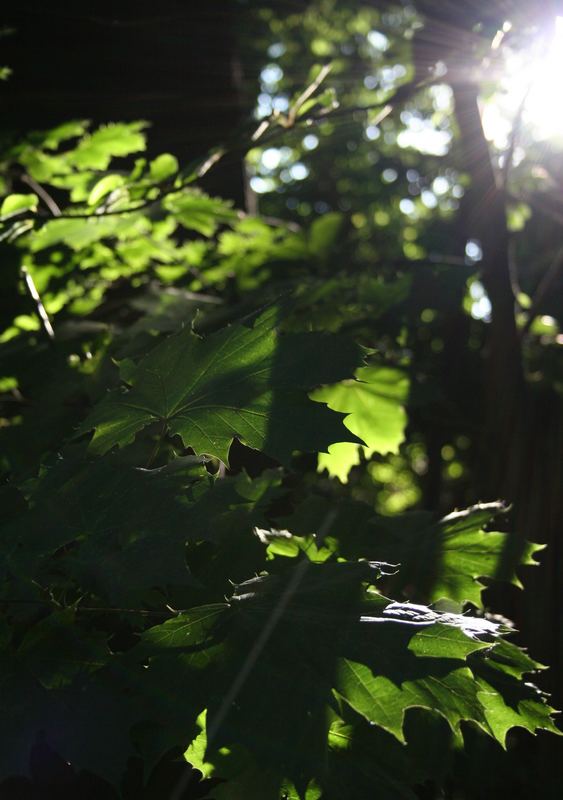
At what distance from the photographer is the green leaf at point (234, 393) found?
3.85 feet

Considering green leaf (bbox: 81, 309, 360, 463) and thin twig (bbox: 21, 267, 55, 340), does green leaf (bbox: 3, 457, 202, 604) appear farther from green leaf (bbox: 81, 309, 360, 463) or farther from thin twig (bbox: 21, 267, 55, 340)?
thin twig (bbox: 21, 267, 55, 340)

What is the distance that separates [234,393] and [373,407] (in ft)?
3.31

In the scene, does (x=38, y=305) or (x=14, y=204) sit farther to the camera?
(x=38, y=305)

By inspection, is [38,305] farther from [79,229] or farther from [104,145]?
[104,145]

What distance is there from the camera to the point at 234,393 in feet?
3.99

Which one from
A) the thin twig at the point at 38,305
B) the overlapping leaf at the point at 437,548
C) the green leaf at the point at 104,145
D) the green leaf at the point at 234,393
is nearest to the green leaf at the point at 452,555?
the overlapping leaf at the point at 437,548

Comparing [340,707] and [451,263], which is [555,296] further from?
[340,707]

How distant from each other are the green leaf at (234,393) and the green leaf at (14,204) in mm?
658

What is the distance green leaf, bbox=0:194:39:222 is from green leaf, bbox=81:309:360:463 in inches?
25.9

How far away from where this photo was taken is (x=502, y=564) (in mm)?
1479

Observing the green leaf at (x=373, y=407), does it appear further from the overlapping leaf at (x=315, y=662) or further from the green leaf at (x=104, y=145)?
the overlapping leaf at (x=315, y=662)

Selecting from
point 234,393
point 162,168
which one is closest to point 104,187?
point 162,168

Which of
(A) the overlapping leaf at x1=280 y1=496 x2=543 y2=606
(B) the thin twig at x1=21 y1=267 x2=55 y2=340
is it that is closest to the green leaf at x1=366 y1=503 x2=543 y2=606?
(A) the overlapping leaf at x1=280 y1=496 x2=543 y2=606

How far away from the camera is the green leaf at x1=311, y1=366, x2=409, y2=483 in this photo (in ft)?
6.90
